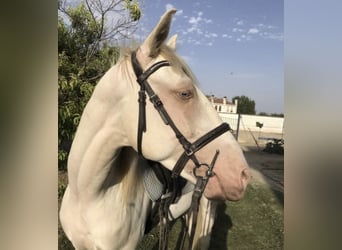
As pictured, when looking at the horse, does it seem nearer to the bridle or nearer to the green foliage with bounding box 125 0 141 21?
the bridle

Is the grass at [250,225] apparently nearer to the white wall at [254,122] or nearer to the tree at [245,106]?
the white wall at [254,122]

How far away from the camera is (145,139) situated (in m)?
0.93

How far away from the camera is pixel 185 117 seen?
0.90m

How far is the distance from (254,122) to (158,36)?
166cm

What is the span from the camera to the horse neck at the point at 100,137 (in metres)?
0.98

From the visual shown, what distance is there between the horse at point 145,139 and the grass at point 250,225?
3.71 feet

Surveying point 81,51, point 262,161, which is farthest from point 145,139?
point 262,161

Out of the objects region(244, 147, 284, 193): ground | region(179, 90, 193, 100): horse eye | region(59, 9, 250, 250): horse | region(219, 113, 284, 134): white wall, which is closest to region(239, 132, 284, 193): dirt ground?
region(244, 147, 284, 193): ground

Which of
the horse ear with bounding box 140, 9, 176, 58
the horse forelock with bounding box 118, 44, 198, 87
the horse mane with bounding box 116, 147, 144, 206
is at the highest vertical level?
the horse ear with bounding box 140, 9, 176, 58

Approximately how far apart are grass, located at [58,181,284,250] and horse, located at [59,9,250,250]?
113 centimetres

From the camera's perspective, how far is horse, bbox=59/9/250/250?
2.89 ft

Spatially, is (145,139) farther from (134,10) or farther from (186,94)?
(134,10)
